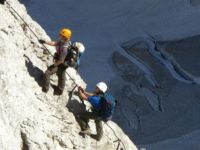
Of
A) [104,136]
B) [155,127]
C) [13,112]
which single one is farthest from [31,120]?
[155,127]

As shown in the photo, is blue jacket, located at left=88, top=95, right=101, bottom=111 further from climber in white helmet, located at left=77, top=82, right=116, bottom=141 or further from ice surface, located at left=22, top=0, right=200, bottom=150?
ice surface, located at left=22, top=0, right=200, bottom=150

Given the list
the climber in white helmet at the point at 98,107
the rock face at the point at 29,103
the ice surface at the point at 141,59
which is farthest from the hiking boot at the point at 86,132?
the ice surface at the point at 141,59

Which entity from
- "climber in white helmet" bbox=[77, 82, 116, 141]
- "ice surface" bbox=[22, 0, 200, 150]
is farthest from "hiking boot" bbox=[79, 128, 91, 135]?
"ice surface" bbox=[22, 0, 200, 150]

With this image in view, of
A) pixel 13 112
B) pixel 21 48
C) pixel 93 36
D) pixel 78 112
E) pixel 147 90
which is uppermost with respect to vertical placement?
pixel 93 36

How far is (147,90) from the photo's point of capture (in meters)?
44.8

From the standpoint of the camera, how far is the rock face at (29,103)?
1686 cm

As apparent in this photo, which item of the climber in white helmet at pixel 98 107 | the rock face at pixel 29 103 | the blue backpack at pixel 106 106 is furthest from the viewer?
the climber in white helmet at pixel 98 107

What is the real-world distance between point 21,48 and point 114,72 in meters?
27.5

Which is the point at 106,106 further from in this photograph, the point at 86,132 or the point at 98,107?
the point at 86,132

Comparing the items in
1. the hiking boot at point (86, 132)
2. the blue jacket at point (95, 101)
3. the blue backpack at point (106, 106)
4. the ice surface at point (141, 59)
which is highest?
the ice surface at point (141, 59)

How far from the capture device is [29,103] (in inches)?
709

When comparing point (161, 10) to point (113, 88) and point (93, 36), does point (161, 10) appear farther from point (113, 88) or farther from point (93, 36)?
point (113, 88)

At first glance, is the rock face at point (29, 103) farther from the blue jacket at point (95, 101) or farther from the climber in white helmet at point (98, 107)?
the blue jacket at point (95, 101)

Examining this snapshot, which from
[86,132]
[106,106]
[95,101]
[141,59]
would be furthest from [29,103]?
[141,59]
